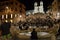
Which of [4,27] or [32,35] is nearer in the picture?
[32,35]

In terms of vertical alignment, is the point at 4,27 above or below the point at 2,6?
below

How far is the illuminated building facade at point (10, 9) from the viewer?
4.04 metres

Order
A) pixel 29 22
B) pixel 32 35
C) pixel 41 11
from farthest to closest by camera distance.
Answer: pixel 41 11 < pixel 29 22 < pixel 32 35

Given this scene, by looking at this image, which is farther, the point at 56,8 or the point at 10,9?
the point at 10,9

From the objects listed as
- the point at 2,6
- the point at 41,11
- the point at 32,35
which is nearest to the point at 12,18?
the point at 2,6

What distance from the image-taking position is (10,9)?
13.6 ft

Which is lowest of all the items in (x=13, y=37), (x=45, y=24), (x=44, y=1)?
(x=13, y=37)

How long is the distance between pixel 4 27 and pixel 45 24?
1.08 m

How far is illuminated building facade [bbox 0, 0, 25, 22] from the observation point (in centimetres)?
404

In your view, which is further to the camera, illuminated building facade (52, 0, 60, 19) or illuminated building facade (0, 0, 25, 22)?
illuminated building facade (0, 0, 25, 22)

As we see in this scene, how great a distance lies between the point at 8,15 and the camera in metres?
4.12

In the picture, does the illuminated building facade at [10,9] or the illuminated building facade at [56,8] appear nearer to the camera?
the illuminated building facade at [56,8]

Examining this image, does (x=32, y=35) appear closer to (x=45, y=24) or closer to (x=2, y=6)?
(x=45, y=24)

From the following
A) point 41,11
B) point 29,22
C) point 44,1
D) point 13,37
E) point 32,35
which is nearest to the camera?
point 32,35
